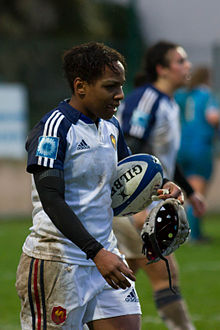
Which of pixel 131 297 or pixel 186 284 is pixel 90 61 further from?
pixel 186 284

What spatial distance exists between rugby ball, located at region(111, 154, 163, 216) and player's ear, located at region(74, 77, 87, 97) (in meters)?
0.48

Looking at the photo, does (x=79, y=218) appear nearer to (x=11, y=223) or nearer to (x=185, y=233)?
(x=185, y=233)

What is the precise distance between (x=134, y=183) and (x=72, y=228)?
2.33 ft

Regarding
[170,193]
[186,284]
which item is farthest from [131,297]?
[186,284]

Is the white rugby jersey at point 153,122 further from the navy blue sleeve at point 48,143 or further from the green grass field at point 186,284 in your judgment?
the navy blue sleeve at point 48,143

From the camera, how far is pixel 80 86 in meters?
3.69

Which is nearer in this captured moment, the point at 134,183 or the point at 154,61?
the point at 134,183

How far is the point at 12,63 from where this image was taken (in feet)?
50.2

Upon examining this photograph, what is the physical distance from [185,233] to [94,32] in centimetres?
2089

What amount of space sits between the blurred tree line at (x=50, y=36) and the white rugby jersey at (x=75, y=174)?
11198 mm

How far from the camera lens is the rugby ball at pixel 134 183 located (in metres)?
3.96

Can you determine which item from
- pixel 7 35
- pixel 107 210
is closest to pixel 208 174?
pixel 107 210

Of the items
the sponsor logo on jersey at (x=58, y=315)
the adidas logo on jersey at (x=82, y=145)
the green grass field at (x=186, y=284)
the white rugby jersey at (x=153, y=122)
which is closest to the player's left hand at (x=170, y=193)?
the adidas logo on jersey at (x=82, y=145)

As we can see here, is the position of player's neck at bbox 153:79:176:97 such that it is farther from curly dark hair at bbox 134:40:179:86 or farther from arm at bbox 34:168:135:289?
arm at bbox 34:168:135:289
